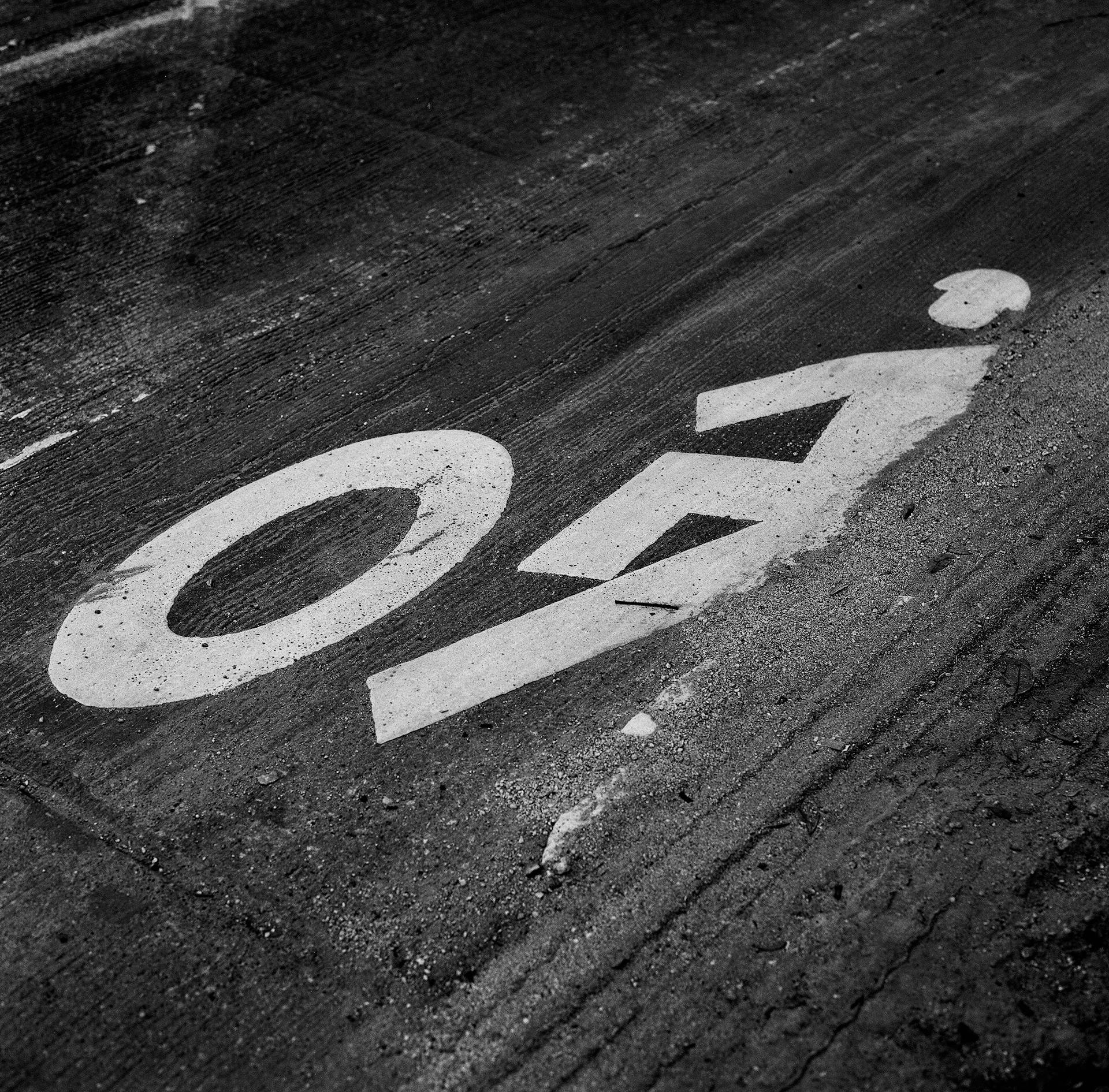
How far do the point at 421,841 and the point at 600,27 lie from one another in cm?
697

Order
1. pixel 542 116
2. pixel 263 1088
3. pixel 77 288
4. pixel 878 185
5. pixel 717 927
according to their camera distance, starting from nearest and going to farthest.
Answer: pixel 263 1088
pixel 717 927
pixel 77 288
pixel 878 185
pixel 542 116

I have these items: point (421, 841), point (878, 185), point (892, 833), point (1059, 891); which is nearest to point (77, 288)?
point (421, 841)

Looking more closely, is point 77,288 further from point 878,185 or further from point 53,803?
point 878,185

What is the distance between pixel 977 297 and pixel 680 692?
302cm

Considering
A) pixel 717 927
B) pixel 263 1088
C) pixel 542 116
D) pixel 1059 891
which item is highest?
pixel 542 116

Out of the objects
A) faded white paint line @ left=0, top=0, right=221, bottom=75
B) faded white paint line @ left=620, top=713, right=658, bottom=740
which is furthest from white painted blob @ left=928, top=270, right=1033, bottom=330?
faded white paint line @ left=0, top=0, right=221, bottom=75

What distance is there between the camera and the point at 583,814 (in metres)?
3.55

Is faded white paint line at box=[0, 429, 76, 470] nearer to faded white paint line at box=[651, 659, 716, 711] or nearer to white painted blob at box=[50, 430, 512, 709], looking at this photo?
white painted blob at box=[50, 430, 512, 709]

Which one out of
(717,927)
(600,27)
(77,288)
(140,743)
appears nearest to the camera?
(717,927)

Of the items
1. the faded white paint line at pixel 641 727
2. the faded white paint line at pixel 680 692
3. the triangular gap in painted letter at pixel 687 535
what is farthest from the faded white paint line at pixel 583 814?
the triangular gap in painted letter at pixel 687 535

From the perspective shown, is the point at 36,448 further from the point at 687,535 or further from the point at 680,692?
the point at 680,692

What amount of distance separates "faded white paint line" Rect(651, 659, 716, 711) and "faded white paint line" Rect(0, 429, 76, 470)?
2860 mm

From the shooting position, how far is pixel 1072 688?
12.8ft

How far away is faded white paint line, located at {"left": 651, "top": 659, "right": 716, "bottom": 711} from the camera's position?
3.89 meters
